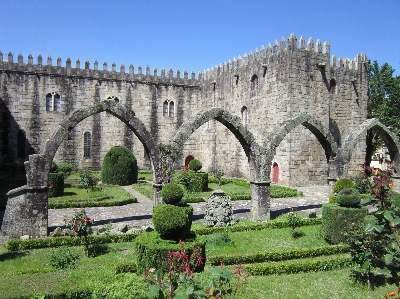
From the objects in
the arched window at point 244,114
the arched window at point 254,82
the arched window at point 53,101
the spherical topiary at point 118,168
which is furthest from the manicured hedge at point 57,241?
the arched window at point 53,101

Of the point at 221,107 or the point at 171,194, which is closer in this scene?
the point at 171,194

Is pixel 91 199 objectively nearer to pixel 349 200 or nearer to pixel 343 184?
pixel 343 184

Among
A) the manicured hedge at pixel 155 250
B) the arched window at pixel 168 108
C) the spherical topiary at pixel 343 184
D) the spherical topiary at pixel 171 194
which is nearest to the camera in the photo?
the manicured hedge at pixel 155 250

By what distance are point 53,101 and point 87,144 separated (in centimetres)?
424

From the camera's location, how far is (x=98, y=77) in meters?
29.9

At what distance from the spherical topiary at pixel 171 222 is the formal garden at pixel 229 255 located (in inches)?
1.0

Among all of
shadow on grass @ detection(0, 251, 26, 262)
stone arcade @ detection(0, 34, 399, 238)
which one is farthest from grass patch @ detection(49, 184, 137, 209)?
shadow on grass @ detection(0, 251, 26, 262)

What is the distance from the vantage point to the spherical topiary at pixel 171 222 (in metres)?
8.82

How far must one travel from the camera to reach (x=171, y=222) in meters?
8.80

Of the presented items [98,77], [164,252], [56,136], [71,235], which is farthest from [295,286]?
[98,77]

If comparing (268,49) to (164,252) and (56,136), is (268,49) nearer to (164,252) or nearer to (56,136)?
(56,136)

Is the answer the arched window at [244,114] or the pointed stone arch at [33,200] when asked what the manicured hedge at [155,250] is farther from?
the arched window at [244,114]

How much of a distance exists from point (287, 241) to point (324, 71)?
1633 cm

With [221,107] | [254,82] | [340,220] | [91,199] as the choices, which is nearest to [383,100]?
[254,82]
